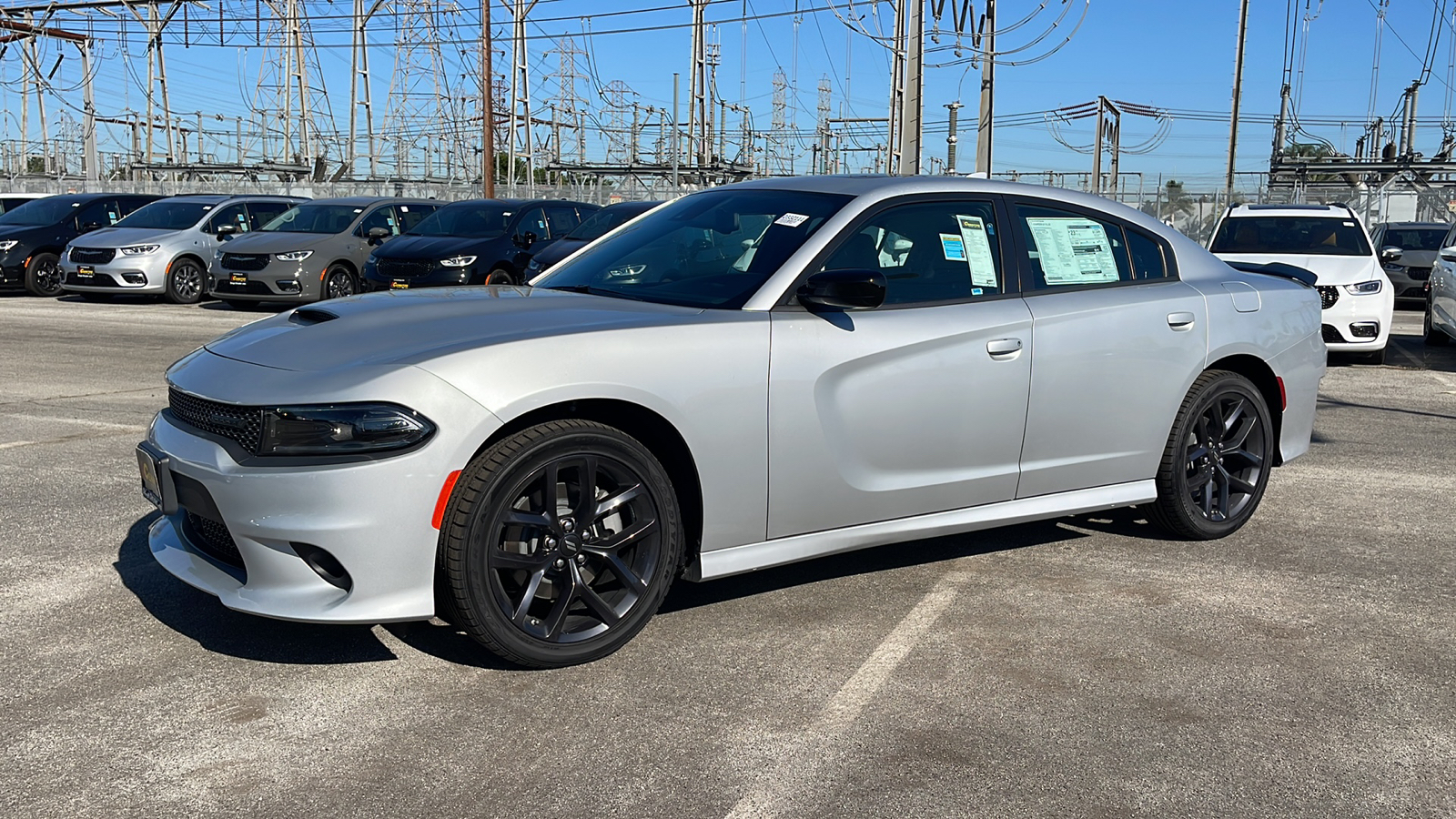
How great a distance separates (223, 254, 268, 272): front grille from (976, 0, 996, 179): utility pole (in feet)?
33.4

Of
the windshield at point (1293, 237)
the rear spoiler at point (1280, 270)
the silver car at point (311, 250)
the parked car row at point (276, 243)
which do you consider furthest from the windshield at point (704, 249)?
the silver car at point (311, 250)

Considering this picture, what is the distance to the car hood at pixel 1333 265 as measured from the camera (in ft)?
41.3

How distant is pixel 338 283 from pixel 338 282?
13 millimetres

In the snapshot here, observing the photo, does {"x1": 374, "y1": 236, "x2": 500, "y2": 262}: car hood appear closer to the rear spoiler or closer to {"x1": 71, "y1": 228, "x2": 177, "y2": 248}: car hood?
{"x1": 71, "y1": 228, "x2": 177, "y2": 248}: car hood

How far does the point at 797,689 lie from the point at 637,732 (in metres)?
0.57

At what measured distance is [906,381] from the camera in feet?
14.9

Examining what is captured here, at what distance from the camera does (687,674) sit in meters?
3.95

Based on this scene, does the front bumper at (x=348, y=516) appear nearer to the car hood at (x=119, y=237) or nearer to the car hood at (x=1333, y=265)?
the car hood at (x=1333, y=265)

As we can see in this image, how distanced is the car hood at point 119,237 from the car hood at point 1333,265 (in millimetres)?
14992

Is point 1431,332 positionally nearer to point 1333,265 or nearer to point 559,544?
point 1333,265

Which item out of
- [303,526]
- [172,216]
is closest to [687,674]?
[303,526]

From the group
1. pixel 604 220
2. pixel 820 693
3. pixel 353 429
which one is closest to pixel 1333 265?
pixel 604 220

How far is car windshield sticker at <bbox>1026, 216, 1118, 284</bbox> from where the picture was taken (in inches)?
204

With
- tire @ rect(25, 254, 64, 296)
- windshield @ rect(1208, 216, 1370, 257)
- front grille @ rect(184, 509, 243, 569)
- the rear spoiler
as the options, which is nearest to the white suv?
windshield @ rect(1208, 216, 1370, 257)
